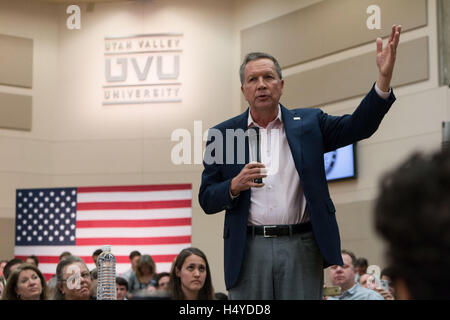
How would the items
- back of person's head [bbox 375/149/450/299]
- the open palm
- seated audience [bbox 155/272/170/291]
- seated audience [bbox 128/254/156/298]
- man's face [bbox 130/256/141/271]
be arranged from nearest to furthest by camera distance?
back of person's head [bbox 375/149/450/299]
the open palm
seated audience [bbox 155/272/170/291]
seated audience [bbox 128/254/156/298]
man's face [bbox 130/256/141/271]

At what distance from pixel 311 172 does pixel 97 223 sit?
811 centimetres

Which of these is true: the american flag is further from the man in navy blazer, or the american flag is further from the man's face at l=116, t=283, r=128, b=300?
the man in navy blazer

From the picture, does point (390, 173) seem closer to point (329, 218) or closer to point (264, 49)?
point (329, 218)

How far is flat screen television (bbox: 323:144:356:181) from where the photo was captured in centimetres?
934

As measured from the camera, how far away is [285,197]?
2.54 metres

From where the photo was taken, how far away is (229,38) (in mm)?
11703

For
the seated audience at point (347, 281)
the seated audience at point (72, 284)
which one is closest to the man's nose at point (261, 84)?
the seated audience at point (72, 284)

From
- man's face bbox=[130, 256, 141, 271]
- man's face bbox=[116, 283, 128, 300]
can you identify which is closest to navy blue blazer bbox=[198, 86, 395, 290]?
man's face bbox=[116, 283, 128, 300]

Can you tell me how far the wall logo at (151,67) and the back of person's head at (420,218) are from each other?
35.9 ft

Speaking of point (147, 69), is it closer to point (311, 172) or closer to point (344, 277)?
point (344, 277)

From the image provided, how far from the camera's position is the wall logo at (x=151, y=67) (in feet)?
38.1

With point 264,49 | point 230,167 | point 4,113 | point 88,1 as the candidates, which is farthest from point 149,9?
point 230,167
